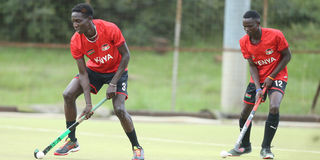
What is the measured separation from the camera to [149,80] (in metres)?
15.9

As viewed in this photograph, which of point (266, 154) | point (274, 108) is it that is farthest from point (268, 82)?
point (266, 154)

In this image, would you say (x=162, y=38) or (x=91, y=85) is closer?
(x=91, y=85)

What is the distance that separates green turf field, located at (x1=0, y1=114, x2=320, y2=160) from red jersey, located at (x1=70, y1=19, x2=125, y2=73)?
109 centimetres

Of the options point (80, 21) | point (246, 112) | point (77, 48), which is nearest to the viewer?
point (80, 21)

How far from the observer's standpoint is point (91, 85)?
6.42 m

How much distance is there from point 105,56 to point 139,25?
23.7 feet

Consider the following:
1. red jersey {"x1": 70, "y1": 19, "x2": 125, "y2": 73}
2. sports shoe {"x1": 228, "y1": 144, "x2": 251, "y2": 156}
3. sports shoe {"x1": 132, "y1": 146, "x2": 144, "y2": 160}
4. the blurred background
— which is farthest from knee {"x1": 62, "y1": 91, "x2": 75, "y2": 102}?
the blurred background

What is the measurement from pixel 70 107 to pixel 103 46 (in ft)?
2.73

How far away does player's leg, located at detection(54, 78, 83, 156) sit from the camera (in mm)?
6273

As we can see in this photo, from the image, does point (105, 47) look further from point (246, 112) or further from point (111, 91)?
point (246, 112)

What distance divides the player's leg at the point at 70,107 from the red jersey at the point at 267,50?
2085 mm

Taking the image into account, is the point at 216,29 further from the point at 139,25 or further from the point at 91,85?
the point at 91,85

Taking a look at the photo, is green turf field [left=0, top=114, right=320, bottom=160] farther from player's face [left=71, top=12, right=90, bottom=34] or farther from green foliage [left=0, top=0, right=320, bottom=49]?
green foliage [left=0, top=0, right=320, bottom=49]

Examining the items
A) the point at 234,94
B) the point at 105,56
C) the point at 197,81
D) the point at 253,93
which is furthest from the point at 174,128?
the point at 197,81
